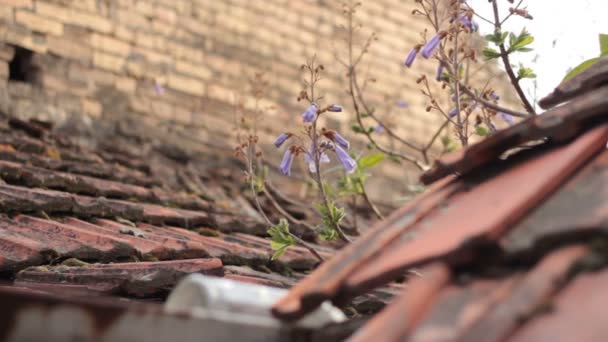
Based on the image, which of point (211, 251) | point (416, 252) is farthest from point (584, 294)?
point (211, 251)

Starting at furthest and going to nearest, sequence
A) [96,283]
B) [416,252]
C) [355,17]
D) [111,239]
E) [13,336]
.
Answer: [355,17] → [111,239] → [96,283] → [416,252] → [13,336]

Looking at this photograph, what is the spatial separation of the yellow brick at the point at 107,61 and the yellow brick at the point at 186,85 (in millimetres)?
400

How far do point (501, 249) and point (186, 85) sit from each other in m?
4.97

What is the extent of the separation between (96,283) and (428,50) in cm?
126

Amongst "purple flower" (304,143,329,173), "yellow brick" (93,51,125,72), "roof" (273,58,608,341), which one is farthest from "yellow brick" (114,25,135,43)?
"roof" (273,58,608,341)

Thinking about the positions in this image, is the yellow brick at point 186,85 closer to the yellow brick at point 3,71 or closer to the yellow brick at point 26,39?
the yellow brick at point 26,39

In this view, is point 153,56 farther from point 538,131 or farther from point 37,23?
point 538,131

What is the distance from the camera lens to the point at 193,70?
19.3 ft

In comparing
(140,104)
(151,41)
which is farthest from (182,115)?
(151,41)

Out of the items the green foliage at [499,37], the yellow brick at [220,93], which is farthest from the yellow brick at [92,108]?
the green foliage at [499,37]

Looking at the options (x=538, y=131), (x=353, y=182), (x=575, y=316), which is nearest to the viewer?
(x=575, y=316)

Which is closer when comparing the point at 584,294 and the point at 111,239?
the point at 584,294

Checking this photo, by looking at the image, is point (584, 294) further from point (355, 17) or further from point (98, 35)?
point (355, 17)

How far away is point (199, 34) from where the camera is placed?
6012 millimetres
